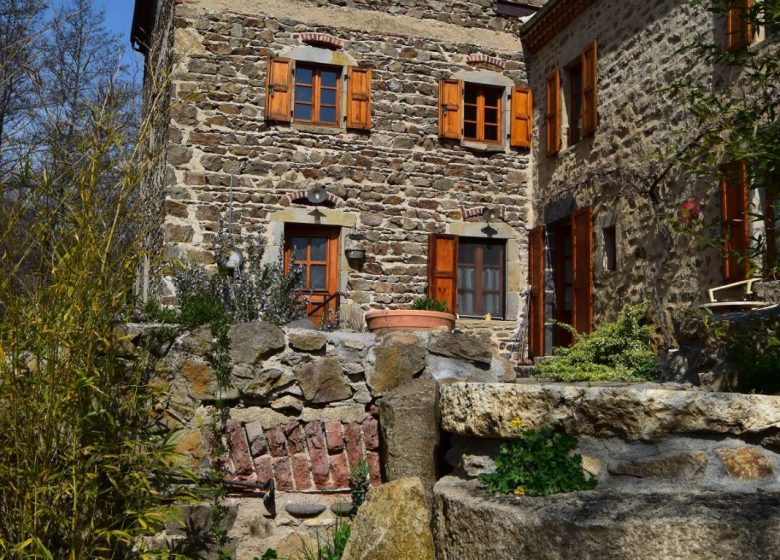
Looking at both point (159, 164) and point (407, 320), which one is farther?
point (159, 164)

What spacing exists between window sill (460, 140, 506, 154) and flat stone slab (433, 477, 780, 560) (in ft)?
27.1

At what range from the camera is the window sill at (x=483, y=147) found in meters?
11.2

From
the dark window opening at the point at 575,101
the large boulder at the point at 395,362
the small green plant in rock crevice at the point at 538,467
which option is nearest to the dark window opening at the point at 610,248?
the dark window opening at the point at 575,101

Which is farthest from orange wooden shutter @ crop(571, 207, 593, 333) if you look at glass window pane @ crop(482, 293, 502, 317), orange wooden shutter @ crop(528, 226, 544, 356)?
glass window pane @ crop(482, 293, 502, 317)

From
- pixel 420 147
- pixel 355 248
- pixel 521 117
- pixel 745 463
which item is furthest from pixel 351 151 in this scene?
pixel 745 463

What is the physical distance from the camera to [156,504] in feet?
15.4

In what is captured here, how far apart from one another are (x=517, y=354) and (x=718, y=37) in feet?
15.7

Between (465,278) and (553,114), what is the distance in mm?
2473

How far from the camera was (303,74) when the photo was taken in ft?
35.3

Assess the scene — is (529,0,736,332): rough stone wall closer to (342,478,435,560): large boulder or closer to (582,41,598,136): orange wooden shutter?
(582,41,598,136): orange wooden shutter

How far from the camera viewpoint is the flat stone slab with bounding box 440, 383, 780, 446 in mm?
3320

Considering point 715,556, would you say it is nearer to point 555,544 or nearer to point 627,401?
point 555,544

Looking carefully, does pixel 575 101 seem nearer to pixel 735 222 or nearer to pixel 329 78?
pixel 329 78

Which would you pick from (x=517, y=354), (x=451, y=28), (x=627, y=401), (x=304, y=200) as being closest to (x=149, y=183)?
(x=304, y=200)
